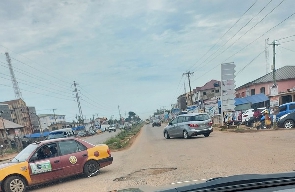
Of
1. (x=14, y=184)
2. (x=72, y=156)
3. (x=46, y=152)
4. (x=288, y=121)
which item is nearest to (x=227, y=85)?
(x=288, y=121)

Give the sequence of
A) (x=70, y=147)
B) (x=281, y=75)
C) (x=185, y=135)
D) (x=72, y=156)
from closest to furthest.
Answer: (x=72, y=156), (x=70, y=147), (x=185, y=135), (x=281, y=75)

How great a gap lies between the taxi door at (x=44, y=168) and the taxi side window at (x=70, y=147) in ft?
0.91

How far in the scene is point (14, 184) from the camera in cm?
788

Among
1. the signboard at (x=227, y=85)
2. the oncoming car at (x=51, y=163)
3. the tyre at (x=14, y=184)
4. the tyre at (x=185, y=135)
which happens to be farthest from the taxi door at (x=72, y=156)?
the signboard at (x=227, y=85)

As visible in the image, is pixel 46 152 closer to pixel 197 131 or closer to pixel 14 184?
pixel 14 184

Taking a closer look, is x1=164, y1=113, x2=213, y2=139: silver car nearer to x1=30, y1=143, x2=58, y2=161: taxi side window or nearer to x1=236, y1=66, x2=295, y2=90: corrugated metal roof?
x1=30, y1=143, x2=58, y2=161: taxi side window

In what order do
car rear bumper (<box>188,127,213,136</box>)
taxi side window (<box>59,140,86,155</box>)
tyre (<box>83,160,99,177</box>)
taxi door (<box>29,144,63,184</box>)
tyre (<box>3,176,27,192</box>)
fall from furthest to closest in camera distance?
car rear bumper (<box>188,127,213,136</box>) → tyre (<box>83,160,99,177</box>) → taxi side window (<box>59,140,86,155</box>) → taxi door (<box>29,144,63,184</box>) → tyre (<box>3,176,27,192</box>)

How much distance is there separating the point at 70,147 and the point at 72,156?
333 millimetres

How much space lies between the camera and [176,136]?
20.3 m

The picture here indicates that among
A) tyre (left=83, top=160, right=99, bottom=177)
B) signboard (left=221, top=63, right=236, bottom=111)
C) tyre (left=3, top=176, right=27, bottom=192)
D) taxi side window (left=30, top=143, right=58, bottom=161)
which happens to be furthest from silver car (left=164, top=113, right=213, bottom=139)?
tyre (left=3, top=176, right=27, bottom=192)

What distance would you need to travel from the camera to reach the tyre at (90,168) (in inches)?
363

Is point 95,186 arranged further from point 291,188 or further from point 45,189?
point 291,188

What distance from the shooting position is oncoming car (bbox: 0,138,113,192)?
793 centimetres

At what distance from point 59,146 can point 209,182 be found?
24.0 feet
